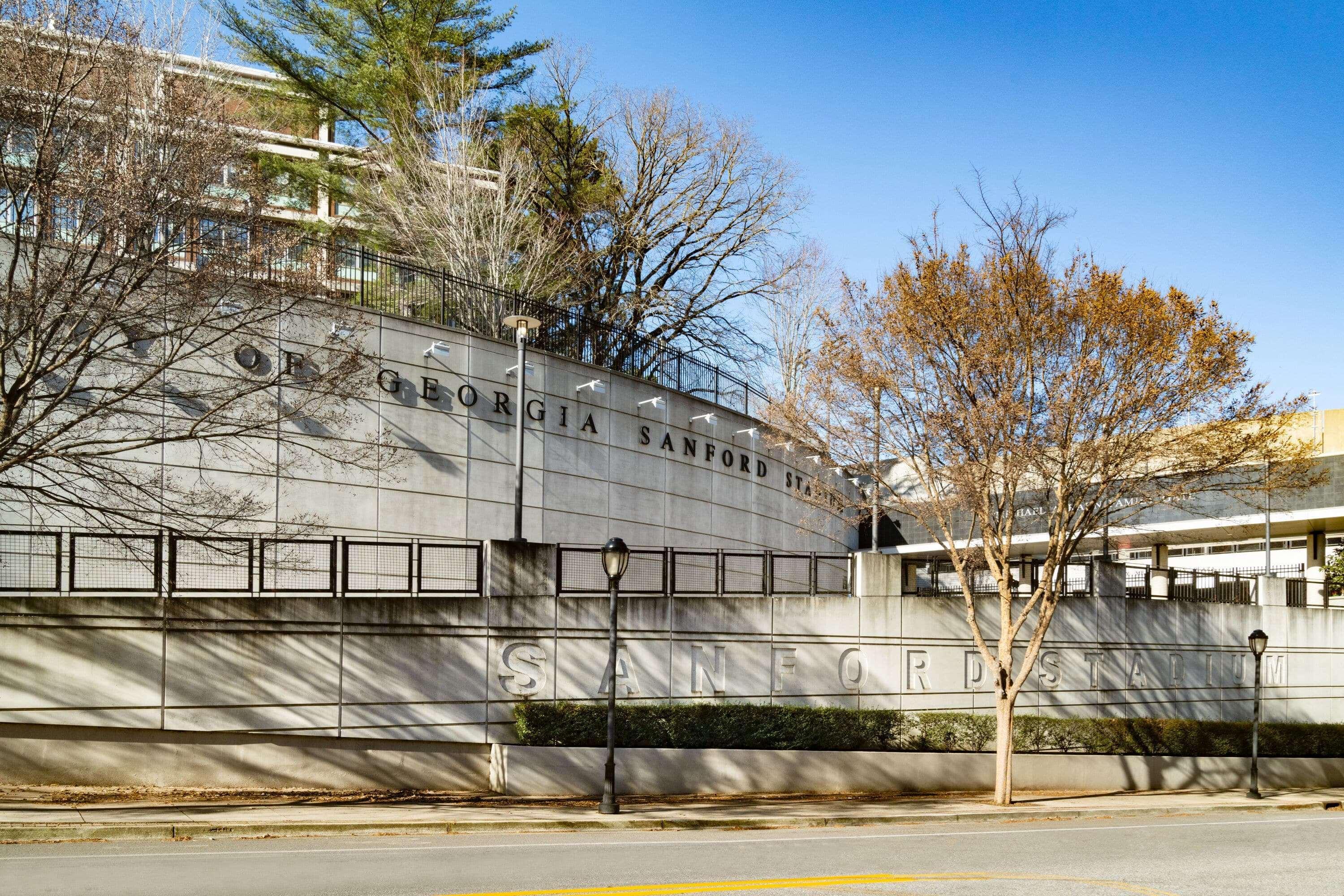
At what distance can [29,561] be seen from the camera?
54.7 ft

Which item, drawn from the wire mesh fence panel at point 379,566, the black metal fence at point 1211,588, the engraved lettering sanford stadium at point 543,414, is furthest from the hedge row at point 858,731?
the engraved lettering sanford stadium at point 543,414

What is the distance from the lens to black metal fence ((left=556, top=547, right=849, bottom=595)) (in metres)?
20.9

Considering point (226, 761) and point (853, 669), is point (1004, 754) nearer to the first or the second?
point (853, 669)

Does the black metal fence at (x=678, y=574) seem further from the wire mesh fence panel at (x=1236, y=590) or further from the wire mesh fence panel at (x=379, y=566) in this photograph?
the wire mesh fence panel at (x=1236, y=590)

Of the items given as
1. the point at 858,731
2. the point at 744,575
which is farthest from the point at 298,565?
the point at 744,575

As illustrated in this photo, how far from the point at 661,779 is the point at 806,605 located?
4830 millimetres

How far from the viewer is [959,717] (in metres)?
22.7

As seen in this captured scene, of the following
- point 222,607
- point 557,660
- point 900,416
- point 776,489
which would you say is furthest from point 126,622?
Answer: point 776,489

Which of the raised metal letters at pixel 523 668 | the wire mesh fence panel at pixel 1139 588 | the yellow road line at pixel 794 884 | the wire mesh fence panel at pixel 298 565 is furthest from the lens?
the wire mesh fence panel at pixel 1139 588

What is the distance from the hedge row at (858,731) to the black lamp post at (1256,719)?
1.28 m

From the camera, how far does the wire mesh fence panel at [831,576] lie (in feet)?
75.8

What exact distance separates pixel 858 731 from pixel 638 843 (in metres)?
8.50

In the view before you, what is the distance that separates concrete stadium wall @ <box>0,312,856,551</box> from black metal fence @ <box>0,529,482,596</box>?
29.9 inches

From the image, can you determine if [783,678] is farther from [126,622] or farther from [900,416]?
[126,622]
